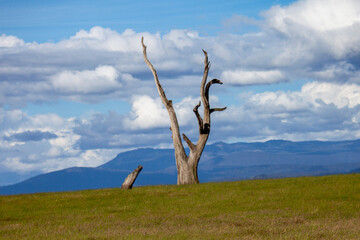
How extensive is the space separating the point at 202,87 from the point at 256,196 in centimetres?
1572

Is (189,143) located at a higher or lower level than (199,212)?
higher

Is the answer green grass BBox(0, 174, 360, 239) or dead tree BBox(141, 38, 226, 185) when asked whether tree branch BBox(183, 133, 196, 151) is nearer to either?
dead tree BBox(141, 38, 226, 185)

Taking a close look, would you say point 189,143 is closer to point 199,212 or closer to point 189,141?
point 189,141

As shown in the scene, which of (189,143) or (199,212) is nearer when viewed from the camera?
(199,212)

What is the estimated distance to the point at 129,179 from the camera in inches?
1683

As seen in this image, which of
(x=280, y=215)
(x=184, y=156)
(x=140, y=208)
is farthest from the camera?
(x=184, y=156)

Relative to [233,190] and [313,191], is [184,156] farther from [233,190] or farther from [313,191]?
[313,191]

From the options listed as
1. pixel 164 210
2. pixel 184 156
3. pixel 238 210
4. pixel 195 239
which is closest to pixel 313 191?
pixel 238 210

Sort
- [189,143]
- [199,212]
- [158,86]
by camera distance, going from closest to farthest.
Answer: [199,212]
[189,143]
[158,86]

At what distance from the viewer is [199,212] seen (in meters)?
30.0

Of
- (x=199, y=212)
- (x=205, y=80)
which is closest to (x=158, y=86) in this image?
(x=205, y=80)

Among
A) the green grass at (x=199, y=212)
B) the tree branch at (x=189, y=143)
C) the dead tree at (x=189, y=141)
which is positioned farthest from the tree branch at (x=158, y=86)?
the green grass at (x=199, y=212)

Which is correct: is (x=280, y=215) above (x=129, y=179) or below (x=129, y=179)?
below

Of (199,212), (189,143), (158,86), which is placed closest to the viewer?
(199,212)
